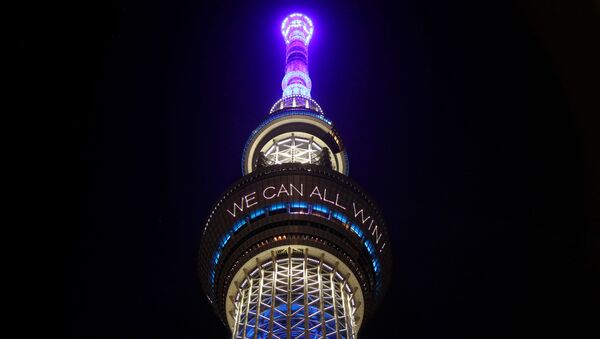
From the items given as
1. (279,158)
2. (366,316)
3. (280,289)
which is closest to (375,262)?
(366,316)

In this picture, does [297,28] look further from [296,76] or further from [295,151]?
[295,151]

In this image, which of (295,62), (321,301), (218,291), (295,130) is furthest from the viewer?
(295,62)

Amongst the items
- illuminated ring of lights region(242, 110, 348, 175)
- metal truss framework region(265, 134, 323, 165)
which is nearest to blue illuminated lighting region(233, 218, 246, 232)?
metal truss framework region(265, 134, 323, 165)

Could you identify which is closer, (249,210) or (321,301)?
(321,301)

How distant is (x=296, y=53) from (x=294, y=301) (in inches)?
1183

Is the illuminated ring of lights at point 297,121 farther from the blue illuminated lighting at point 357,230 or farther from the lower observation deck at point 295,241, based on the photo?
the blue illuminated lighting at point 357,230

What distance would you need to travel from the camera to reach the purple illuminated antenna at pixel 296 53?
58.4 meters

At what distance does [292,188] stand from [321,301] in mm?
7529

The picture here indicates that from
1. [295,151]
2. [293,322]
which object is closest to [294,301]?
[293,322]

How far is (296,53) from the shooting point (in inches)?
2409

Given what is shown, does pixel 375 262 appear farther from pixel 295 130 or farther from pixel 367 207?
pixel 295 130

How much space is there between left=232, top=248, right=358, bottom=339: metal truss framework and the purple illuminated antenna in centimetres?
2144

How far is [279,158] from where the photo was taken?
175ft

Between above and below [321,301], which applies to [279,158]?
above
